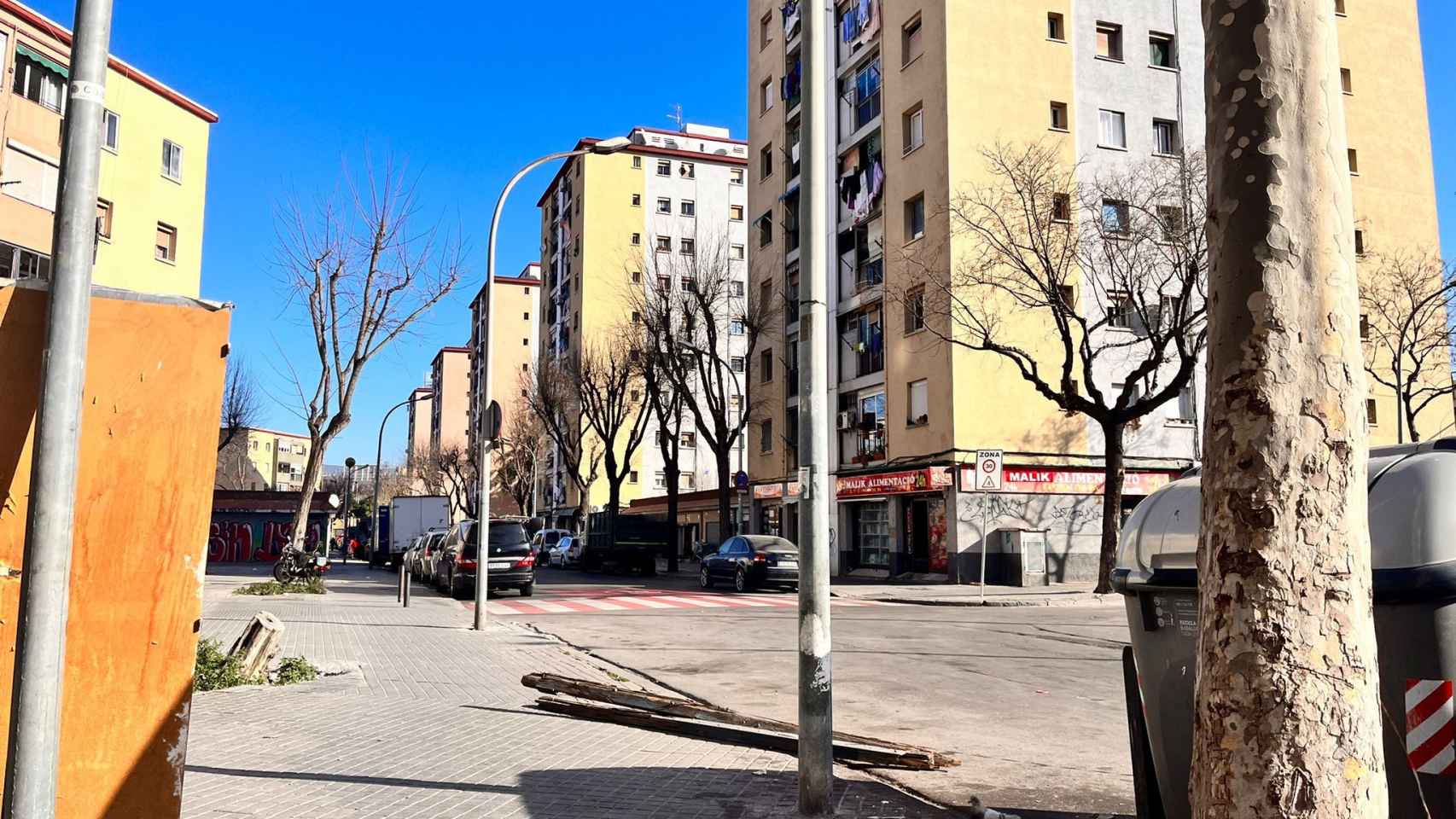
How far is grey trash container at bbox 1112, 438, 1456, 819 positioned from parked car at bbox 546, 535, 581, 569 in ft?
124

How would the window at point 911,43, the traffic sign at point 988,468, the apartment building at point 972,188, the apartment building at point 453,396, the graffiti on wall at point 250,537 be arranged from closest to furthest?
the traffic sign at point 988,468 → the apartment building at point 972,188 → the window at point 911,43 → the graffiti on wall at point 250,537 → the apartment building at point 453,396

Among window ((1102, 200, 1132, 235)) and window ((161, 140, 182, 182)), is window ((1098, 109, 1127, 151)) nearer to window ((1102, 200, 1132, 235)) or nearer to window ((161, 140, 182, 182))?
window ((1102, 200, 1132, 235))

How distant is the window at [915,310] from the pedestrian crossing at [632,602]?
9483 mm

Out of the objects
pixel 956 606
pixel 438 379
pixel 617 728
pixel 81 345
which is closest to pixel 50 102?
pixel 956 606

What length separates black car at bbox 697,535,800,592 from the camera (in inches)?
959

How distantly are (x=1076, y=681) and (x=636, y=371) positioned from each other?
35.5 metres

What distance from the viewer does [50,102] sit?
3042 centimetres

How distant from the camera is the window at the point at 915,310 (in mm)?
29141

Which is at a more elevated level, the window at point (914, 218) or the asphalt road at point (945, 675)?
the window at point (914, 218)

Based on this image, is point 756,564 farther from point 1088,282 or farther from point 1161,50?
point 1161,50

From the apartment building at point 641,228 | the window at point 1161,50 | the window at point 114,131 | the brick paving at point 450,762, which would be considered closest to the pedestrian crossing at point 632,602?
the brick paving at point 450,762

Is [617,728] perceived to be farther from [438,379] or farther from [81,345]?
[438,379]

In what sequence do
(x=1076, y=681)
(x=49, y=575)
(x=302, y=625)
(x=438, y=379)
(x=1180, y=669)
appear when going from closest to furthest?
(x=49, y=575)
(x=1180, y=669)
(x=1076, y=681)
(x=302, y=625)
(x=438, y=379)

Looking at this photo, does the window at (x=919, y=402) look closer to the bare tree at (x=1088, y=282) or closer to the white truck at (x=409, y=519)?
the bare tree at (x=1088, y=282)
